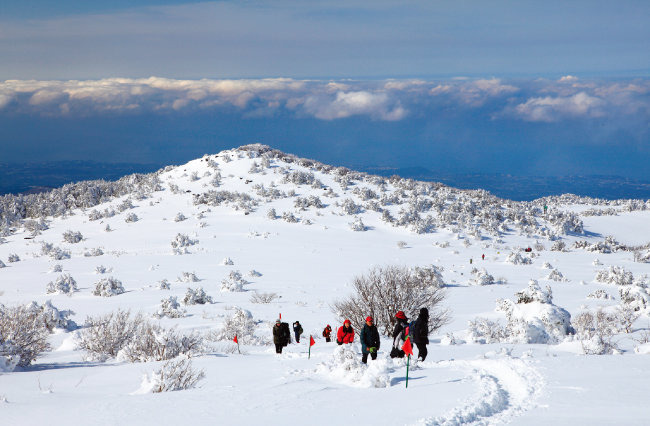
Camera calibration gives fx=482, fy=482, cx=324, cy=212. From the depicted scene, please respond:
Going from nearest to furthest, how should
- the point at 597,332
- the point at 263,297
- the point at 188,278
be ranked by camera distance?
the point at 597,332 < the point at 263,297 < the point at 188,278

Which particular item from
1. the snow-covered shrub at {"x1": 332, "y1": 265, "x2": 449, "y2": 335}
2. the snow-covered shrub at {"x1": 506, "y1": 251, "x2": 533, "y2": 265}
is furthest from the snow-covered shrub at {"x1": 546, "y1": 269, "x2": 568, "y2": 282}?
the snow-covered shrub at {"x1": 332, "y1": 265, "x2": 449, "y2": 335}

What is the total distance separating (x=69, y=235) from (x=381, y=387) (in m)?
53.9

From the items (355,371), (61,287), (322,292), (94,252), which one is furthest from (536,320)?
(94,252)

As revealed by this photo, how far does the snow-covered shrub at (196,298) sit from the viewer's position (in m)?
30.3

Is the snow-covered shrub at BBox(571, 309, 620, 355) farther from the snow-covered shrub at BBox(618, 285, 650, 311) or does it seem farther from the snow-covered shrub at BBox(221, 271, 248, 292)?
the snow-covered shrub at BBox(221, 271, 248, 292)

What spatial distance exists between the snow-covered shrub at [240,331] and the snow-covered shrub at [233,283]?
10388mm

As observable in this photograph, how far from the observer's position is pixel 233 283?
3453cm

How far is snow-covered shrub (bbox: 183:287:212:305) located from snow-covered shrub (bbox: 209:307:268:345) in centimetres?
770

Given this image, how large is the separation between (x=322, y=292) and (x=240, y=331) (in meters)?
12.7

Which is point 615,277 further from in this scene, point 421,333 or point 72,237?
point 72,237

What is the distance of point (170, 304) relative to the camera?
26.8 m

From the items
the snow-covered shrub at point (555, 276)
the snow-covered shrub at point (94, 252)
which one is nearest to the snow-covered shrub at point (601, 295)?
the snow-covered shrub at point (555, 276)

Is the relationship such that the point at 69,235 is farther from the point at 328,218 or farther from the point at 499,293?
the point at 499,293

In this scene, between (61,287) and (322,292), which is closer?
(61,287)
